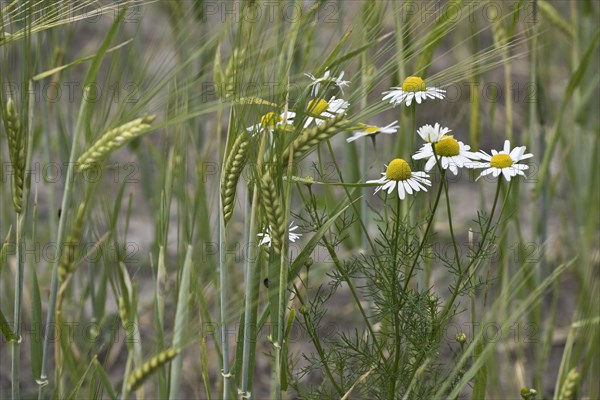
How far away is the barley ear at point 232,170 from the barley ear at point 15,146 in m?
0.24

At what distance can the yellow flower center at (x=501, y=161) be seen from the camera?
1024 mm

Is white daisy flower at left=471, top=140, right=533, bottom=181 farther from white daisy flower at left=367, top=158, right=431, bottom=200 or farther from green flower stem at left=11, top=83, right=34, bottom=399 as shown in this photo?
green flower stem at left=11, top=83, right=34, bottom=399

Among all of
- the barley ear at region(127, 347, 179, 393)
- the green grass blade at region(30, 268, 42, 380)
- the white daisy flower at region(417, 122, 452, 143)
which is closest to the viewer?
the barley ear at region(127, 347, 179, 393)

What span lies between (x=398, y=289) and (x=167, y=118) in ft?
1.09

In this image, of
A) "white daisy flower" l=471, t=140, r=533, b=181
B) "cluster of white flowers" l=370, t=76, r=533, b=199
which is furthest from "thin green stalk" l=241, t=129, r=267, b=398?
"white daisy flower" l=471, t=140, r=533, b=181

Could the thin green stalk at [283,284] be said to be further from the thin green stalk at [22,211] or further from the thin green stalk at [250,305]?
the thin green stalk at [22,211]

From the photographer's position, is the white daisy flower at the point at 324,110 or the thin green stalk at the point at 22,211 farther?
the thin green stalk at the point at 22,211

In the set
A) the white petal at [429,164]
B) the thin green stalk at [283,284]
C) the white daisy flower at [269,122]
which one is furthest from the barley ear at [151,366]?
the white petal at [429,164]

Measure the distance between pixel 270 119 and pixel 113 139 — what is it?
213 mm

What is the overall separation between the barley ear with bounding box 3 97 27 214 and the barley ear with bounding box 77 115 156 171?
→ 0.21 ft

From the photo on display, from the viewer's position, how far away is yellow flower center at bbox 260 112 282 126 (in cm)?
89

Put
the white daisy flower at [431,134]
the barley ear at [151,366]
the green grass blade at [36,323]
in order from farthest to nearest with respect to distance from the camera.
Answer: the green grass blade at [36,323]
the white daisy flower at [431,134]
the barley ear at [151,366]

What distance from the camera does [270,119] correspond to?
2.94 ft

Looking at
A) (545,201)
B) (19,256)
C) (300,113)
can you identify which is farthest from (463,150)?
(545,201)
